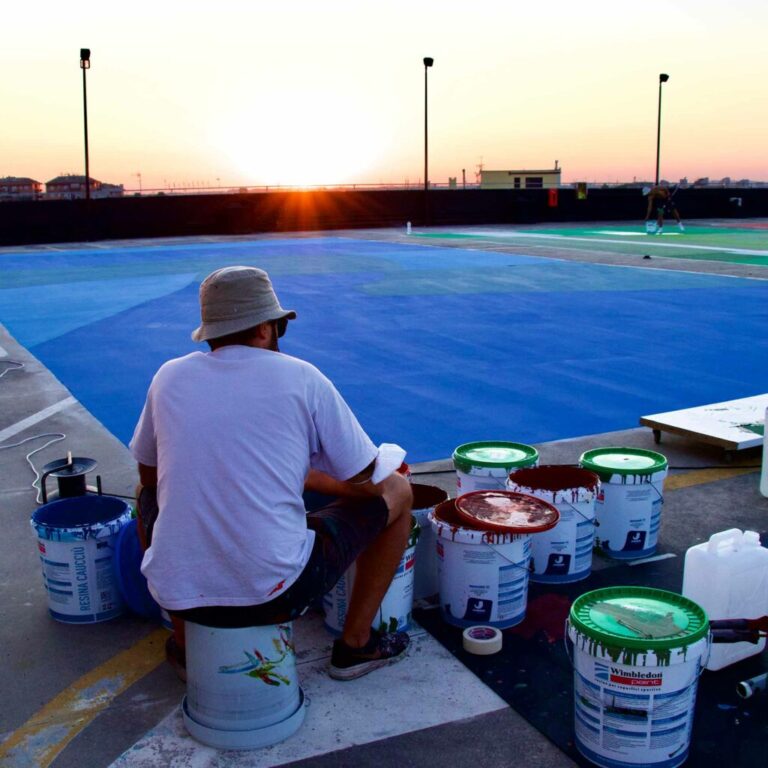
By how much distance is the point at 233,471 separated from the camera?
2850 millimetres

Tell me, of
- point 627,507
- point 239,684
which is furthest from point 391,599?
point 627,507

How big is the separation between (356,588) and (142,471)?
94cm

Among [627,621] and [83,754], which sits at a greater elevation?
[627,621]

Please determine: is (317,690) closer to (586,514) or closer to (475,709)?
(475,709)

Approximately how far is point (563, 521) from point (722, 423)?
269cm

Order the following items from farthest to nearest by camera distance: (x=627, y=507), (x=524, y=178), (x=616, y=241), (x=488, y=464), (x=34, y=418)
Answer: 1. (x=524, y=178)
2. (x=616, y=241)
3. (x=34, y=418)
4. (x=488, y=464)
5. (x=627, y=507)

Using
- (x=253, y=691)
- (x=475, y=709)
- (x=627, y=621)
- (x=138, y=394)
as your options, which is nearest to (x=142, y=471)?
(x=253, y=691)

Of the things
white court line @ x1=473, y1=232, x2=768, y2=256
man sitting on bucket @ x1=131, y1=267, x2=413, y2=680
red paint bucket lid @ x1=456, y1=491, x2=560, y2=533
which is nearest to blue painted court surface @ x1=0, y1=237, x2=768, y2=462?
red paint bucket lid @ x1=456, y1=491, x2=560, y2=533

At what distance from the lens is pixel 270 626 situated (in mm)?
2963

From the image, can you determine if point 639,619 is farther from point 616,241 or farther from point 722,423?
point 616,241

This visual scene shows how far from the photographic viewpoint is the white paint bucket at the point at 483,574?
368 centimetres

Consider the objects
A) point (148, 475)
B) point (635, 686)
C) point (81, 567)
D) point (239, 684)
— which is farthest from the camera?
point (81, 567)

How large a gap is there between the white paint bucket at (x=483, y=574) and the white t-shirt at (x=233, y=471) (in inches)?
37.5

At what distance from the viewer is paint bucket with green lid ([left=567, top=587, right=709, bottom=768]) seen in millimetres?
2764
